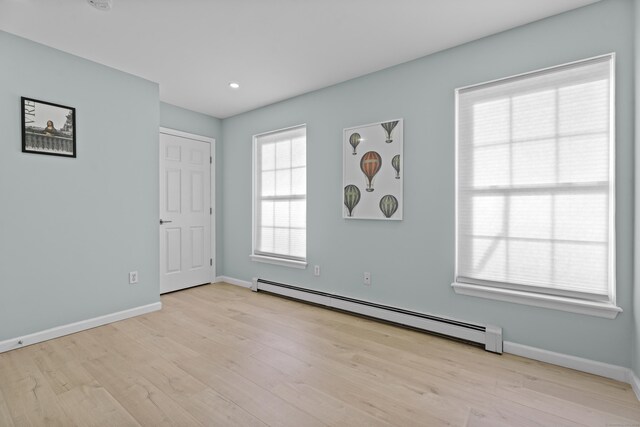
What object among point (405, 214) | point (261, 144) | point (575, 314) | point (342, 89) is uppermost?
point (342, 89)

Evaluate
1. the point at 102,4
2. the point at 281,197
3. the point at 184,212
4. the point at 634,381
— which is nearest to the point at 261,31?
the point at 102,4

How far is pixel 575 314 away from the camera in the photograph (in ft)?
7.30

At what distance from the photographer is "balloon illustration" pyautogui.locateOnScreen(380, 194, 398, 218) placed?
3.11 meters

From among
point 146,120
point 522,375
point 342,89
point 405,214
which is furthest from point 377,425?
point 146,120

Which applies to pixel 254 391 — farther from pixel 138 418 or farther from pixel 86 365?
pixel 86 365

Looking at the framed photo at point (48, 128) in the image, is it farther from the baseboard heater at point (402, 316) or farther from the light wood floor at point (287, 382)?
the baseboard heater at point (402, 316)

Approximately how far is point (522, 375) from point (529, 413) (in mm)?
440

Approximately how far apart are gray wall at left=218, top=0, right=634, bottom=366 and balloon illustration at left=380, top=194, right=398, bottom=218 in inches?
4.9

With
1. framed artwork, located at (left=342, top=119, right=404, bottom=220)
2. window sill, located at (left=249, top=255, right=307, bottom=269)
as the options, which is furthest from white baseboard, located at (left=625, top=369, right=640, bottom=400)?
window sill, located at (left=249, top=255, right=307, bottom=269)

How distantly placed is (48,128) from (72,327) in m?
1.82

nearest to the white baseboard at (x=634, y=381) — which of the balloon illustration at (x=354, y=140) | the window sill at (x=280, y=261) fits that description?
the balloon illustration at (x=354, y=140)

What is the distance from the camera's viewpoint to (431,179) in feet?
9.48

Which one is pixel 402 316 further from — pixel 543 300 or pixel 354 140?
pixel 354 140

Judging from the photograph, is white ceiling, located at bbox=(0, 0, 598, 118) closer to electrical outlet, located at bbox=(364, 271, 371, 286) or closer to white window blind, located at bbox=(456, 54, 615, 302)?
white window blind, located at bbox=(456, 54, 615, 302)
